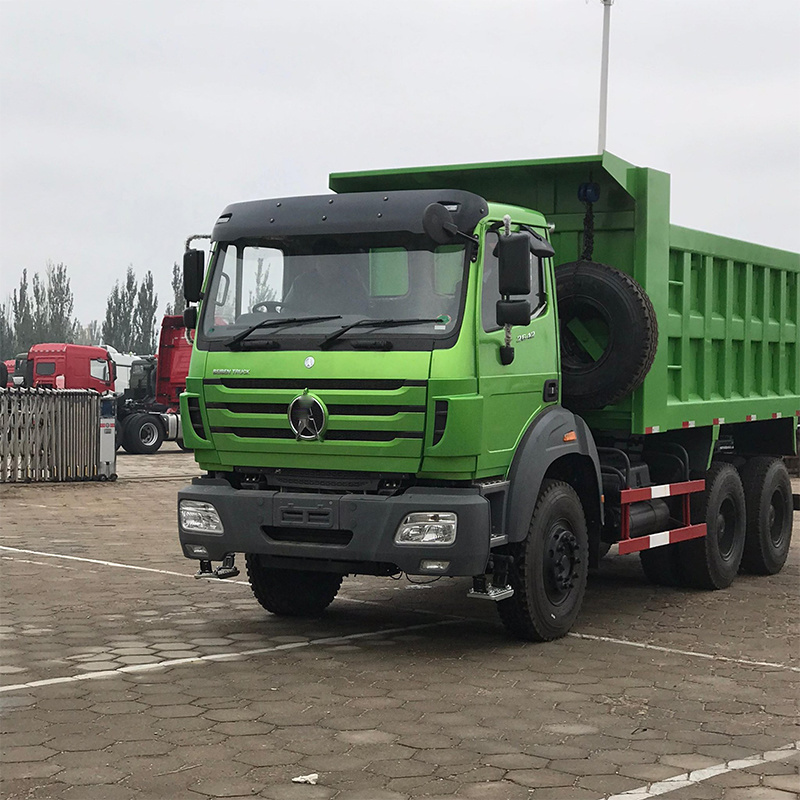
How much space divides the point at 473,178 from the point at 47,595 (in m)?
4.68

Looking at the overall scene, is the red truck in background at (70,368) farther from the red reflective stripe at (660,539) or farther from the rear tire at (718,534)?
the red reflective stripe at (660,539)

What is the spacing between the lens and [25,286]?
89.2m

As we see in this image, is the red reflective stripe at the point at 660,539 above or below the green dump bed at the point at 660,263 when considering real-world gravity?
below

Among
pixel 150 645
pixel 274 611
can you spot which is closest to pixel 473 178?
pixel 274 611

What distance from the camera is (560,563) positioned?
8.76 meters

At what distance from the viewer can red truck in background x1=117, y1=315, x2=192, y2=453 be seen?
1240 inches

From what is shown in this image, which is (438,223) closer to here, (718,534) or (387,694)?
(387,694)

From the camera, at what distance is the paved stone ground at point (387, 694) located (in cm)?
566

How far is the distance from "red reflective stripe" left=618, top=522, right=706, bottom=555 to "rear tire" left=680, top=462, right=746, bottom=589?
0.14 meters

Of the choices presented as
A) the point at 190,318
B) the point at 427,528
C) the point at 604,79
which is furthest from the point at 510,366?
the point at 604,79

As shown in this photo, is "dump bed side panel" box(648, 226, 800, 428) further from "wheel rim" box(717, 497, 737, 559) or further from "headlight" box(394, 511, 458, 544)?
"headlight" box(394, 511, 458, 544)

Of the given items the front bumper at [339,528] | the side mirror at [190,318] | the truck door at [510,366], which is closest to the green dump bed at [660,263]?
the truck door at [510,366]

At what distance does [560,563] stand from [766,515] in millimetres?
4159

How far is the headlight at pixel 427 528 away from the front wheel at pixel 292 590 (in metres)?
1.73
